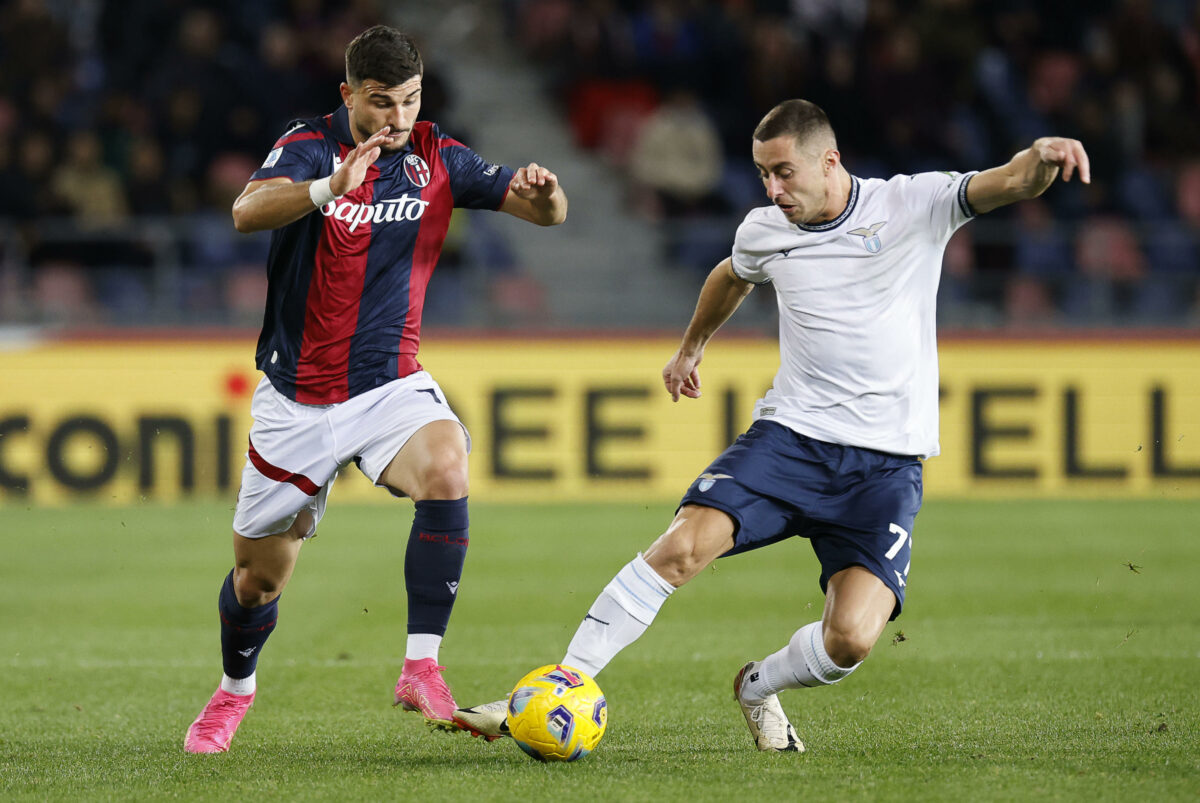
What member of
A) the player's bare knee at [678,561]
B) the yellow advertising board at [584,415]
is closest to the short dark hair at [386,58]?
the player's bare knee at [678,561]

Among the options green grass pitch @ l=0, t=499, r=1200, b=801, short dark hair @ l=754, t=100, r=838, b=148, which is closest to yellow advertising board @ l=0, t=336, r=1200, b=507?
green grass pitch @ l=0, t=499, r=1200, b=801

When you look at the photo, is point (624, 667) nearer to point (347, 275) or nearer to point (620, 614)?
point (620, 614)

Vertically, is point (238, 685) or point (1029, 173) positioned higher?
point (1029, 173)

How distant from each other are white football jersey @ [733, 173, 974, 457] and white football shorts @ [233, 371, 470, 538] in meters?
1.16

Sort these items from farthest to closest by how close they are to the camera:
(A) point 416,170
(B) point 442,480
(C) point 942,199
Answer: (A) point 416,170 < (B) point 442,480 < (C) point 942,199

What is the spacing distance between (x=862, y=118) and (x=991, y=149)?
4.15 feet

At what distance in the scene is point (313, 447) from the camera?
5.20 m

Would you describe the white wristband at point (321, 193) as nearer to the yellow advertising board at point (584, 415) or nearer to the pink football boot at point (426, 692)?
the pink football boot at point (426, 692)

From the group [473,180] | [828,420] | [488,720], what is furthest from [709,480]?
[473,180]

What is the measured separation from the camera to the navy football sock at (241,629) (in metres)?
5.37

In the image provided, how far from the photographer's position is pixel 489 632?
25.9 feet

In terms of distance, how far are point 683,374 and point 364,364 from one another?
1.07m

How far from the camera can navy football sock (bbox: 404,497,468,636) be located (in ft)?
16.9

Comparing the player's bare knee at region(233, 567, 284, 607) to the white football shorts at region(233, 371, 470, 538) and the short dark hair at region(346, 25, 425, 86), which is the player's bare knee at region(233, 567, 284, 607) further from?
the short dark hair at region(346, 25, 425, 86)
